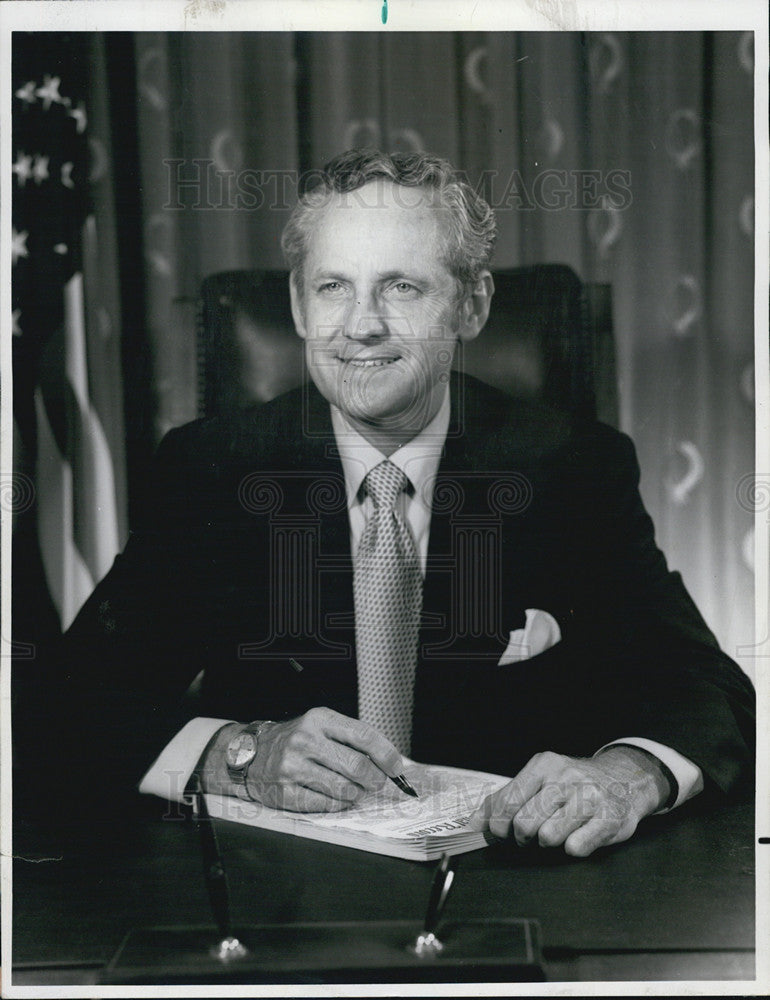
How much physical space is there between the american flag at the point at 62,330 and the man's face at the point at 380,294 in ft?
1.24

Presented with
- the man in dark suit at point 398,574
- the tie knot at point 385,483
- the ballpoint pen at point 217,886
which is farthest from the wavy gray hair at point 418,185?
the ballpoint pen at point 217,886

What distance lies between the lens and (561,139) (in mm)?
1803

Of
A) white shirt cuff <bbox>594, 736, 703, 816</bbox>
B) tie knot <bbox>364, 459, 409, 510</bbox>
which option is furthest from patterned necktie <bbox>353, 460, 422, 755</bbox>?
white shirt cuff <bbox>594, 736, 703, 816</bbox>

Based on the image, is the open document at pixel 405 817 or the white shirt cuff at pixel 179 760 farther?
the white shirt cuff at pixel 179 760

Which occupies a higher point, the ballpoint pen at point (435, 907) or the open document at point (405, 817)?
the open document at point (405, 817)

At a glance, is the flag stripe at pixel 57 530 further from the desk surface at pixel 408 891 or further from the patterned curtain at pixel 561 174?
the desk surface at pixel 408 891

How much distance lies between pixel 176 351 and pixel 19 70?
58 cm

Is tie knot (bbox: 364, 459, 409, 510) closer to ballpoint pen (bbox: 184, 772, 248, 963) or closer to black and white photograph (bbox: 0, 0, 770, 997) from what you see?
black and white photograph (bbox: 0, 0, 770, 997)

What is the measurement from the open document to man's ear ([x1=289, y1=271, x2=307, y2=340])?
30.8 inches

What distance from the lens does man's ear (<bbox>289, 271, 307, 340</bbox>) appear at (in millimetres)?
1785

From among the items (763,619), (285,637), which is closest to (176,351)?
(285,637)

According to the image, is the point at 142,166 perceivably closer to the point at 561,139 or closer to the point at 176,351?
the point at 176,351

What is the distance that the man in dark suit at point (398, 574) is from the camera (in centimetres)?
178

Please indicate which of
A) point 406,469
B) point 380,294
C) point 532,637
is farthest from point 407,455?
point 532,637
